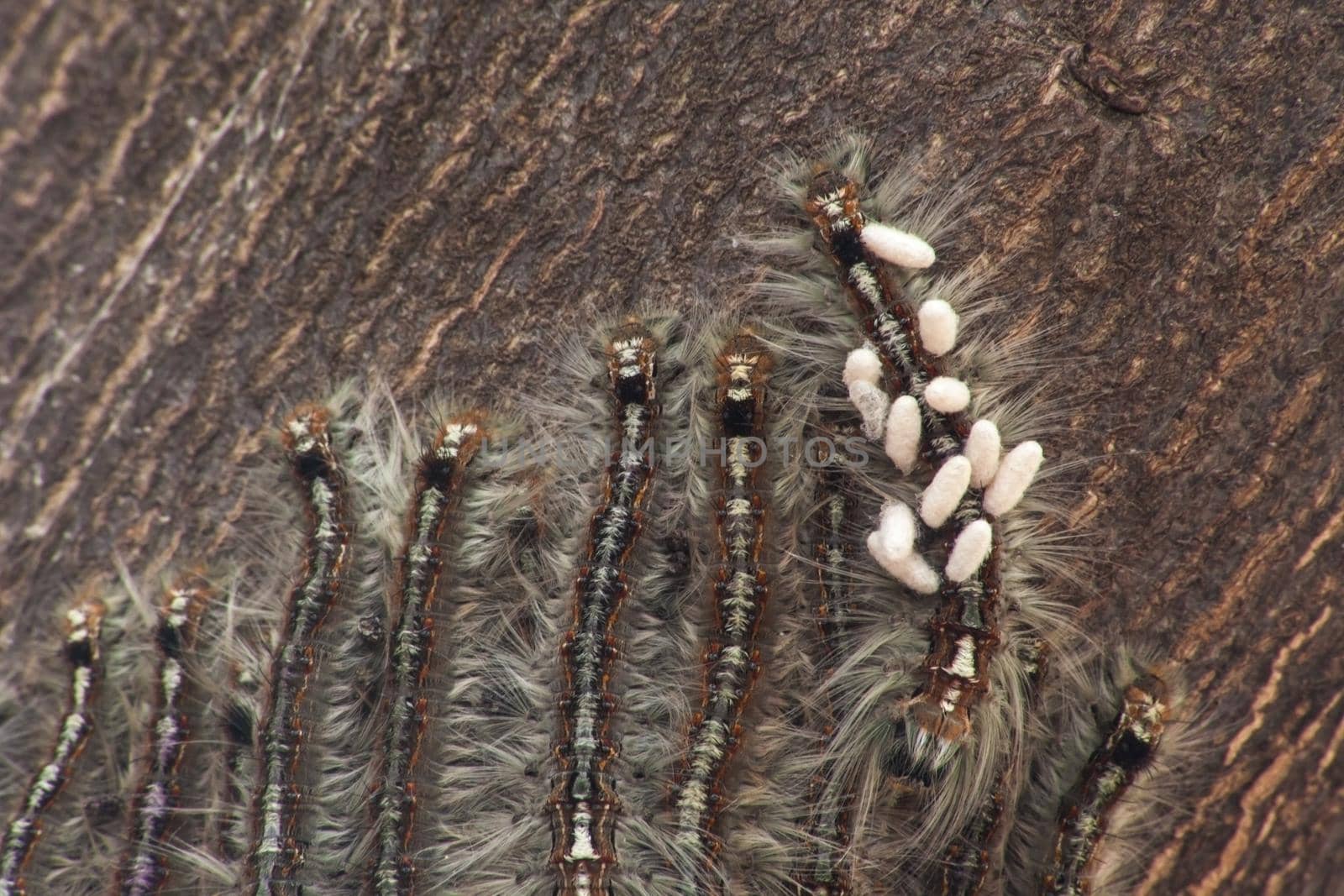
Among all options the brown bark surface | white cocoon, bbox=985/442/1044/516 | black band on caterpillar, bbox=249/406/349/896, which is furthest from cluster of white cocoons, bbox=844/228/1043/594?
black band on caterpillar, bbox=249/406/349/896

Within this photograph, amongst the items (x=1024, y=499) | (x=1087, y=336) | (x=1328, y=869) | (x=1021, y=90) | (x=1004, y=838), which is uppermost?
(x=1021, y=90)

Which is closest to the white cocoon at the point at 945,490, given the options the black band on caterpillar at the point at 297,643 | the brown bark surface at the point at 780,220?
the brown bark surface at the point at 780,220

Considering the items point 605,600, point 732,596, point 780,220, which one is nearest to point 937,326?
point 780,220

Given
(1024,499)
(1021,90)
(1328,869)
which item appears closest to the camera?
(1328,869)

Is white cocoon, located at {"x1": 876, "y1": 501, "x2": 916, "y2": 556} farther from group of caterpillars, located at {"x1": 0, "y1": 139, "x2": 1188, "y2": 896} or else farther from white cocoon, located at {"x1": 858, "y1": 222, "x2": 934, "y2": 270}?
white cocoon, located at {"x1": 858, "y1": 222, "x2": 934, "y2": 270}

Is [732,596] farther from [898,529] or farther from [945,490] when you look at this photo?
[945,490]

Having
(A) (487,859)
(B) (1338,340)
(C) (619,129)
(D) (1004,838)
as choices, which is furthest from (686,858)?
(B) (1338,340)

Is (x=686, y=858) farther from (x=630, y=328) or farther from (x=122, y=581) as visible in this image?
(x=122, y=581)

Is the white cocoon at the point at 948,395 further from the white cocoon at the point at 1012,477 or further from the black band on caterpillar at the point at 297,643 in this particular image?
the black band on caterpillar at the point at 297,643
